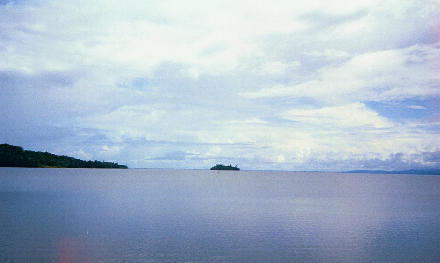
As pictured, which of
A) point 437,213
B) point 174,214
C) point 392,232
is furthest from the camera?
point 437,213

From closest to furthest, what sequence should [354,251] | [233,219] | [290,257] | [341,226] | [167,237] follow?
[290,257] → [354,251] → [167,237] → [341,226] → [233,219]

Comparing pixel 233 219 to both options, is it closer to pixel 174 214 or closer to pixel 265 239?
pixel 174 214

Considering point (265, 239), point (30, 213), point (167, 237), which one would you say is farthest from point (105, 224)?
point (265, 239)

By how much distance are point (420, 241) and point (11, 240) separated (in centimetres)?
4000

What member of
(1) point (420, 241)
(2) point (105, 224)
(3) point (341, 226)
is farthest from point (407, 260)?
(2) point (105, 224)

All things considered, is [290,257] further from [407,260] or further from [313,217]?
[313,217]

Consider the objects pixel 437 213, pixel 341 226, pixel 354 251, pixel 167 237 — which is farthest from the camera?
pixel 437 213

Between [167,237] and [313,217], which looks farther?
[313,217]

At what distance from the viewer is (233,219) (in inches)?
2083

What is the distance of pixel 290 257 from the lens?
106 ft

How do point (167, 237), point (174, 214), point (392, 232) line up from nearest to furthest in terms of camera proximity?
point (167, 237) → point (392, 232) → point (174, 214)

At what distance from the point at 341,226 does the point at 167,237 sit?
22978 millimetres

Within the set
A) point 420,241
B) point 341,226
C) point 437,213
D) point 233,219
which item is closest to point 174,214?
point 233,219

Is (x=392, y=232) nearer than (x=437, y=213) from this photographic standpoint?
Yes
